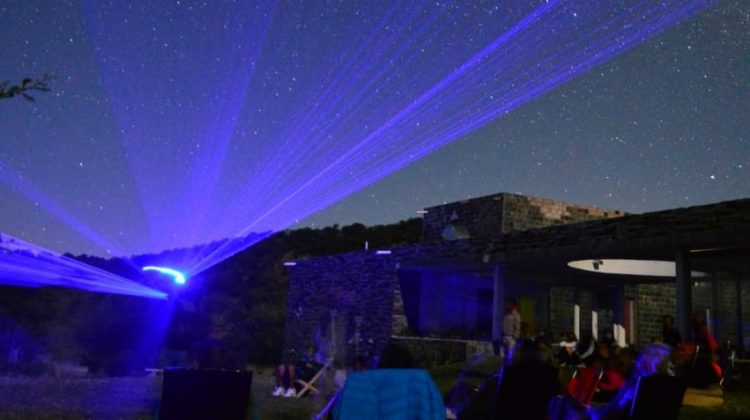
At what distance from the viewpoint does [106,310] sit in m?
37.0

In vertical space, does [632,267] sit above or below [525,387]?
above

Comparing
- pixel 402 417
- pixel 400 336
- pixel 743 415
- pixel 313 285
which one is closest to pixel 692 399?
pixel 743 415

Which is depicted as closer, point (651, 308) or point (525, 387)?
point (525, 387)

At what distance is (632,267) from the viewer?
1881 cm

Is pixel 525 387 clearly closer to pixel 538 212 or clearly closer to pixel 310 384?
pixel 310 384

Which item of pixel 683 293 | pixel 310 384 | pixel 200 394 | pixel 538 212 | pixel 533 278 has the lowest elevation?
pixel 310 384

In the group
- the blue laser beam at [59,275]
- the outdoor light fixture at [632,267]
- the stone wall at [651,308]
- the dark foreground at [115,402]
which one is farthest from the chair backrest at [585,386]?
the blue laser beam at [59,275]

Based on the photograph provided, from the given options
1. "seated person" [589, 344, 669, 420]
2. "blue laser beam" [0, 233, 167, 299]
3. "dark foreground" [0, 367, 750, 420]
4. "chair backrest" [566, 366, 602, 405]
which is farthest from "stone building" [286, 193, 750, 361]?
"blue laser beam" [0, 233, 167, 299]

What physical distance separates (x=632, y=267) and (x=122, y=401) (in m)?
12.4

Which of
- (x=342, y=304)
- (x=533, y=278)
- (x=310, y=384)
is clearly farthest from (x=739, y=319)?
(x=342, y=304)

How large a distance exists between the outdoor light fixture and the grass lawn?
4.24m

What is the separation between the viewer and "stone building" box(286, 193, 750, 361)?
14.2 meters

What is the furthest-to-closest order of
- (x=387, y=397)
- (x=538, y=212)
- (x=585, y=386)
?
(x=538, y=212)
(x=585, y=386)
(x=387, y=397)

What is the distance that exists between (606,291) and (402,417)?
777 inches
